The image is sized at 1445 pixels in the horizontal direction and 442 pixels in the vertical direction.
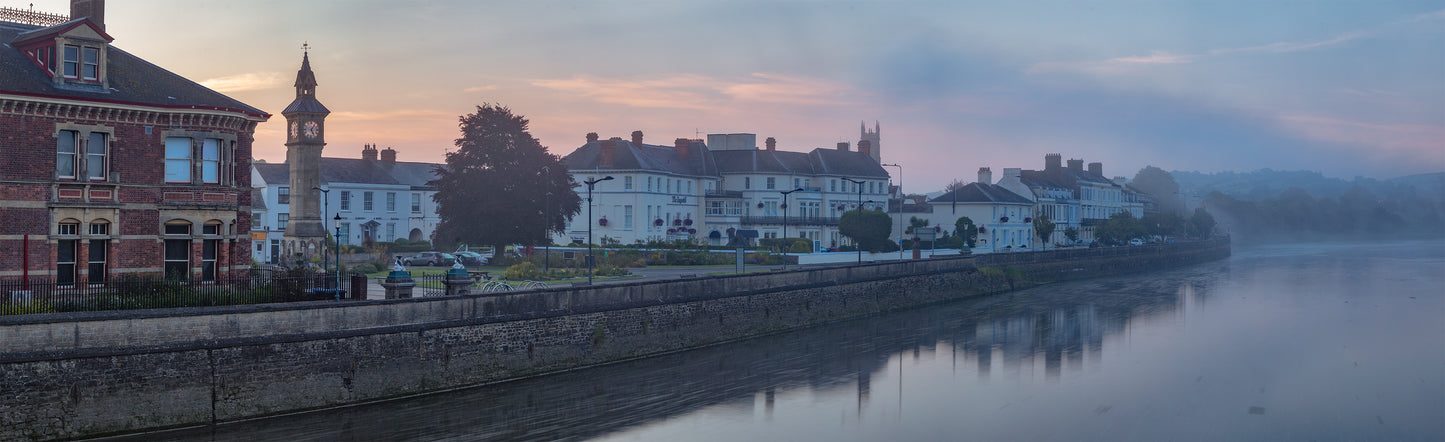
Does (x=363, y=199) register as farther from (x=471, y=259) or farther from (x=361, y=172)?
(x=471, y=259)

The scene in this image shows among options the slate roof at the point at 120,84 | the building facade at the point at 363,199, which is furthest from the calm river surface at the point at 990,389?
the building facade at the point at 363,199

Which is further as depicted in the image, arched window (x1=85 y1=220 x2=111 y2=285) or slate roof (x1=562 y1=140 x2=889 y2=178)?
slate roof (x1=562 y1=140 x2=889 y2=178)

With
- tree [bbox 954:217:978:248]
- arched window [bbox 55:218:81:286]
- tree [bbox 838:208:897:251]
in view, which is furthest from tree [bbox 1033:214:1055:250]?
arched window [bbox 55:218:81:286]

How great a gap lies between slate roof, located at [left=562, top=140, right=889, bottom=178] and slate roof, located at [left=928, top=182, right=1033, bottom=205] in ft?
24.0

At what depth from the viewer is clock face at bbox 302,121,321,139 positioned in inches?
2003

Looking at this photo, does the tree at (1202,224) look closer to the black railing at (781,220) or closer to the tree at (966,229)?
the tree at (966,229)

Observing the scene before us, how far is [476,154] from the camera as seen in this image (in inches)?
2489

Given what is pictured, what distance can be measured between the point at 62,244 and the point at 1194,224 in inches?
5521

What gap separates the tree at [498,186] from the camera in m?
62.0

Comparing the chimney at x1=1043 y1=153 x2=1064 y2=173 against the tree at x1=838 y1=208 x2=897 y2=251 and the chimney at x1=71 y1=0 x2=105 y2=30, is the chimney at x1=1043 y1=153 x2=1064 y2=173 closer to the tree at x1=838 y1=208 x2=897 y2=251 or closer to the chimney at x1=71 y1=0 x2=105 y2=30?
the tree at x1=838 y1=208 x2=897 y2=251

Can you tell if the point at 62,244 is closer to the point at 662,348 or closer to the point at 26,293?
the point at 26,293

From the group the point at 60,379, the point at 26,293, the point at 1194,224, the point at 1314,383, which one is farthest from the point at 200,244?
the point at 1194,224

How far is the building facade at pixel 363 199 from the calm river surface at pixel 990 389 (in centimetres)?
4418

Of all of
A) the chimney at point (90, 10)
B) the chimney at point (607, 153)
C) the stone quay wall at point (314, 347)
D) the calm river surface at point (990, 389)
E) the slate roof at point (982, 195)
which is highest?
the chimney at point (90, 10)
